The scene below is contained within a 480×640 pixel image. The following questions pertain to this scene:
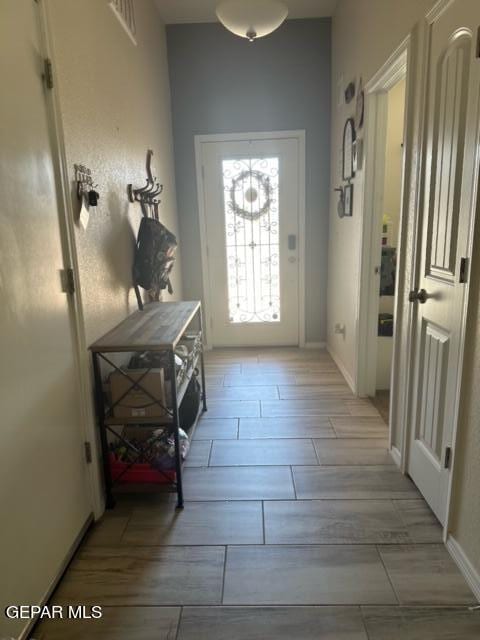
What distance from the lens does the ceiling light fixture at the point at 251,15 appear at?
94.4 inches

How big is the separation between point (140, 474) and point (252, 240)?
2.75 m

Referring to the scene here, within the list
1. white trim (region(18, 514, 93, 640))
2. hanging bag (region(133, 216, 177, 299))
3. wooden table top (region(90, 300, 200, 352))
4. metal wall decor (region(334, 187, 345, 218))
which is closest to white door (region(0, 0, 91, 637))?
white trim (region(18, 514, 93, 640))

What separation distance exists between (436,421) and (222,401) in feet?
5.50

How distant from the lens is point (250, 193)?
4168 millimetres

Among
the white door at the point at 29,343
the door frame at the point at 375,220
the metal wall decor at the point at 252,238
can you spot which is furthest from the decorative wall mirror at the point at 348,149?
the white door at the point at 29,343

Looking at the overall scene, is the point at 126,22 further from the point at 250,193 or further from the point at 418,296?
the point at 418,296

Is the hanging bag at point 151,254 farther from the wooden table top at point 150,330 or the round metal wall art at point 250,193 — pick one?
the round metal wall art at point 250,193

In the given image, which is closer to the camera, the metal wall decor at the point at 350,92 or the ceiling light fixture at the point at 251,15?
the ceiling light fixture at the point at 251,15

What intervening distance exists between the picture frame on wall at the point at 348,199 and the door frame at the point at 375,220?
0.38 meters

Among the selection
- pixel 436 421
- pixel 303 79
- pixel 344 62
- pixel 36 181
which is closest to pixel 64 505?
pixel 36 181

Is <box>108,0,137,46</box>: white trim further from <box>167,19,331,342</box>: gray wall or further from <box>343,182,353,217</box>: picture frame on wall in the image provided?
<box>343,182,353,217</box>: picture frame on wall

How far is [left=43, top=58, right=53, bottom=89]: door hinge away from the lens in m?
1.58

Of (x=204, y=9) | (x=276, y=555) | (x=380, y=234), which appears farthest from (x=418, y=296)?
(x=204, y=9)

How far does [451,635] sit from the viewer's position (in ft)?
4.57
